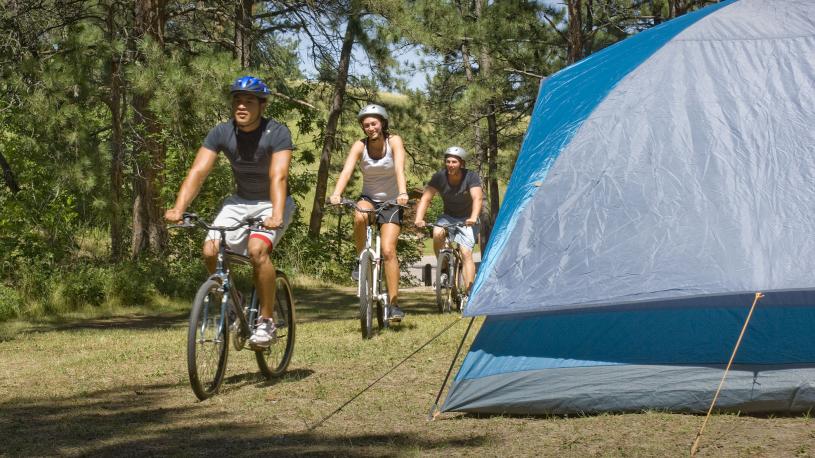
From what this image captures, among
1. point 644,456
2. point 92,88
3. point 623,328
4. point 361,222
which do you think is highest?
point 92,88

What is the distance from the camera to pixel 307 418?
17.0 feet

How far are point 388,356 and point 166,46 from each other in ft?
23.2

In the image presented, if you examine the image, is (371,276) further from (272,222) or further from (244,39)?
(244,39)

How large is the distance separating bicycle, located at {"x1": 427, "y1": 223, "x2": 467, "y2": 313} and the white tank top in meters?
2.40

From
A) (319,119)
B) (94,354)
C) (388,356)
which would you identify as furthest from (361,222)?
(319,119)

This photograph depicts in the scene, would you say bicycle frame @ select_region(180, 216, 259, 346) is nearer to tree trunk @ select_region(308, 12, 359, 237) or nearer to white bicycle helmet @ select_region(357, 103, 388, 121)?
white bicycle helmet @ select_region(357, 103, 388, 121)

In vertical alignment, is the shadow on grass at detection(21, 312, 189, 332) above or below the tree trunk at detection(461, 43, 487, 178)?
below

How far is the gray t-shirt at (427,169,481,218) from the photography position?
10016 mm

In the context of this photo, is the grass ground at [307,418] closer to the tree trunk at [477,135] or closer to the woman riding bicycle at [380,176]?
the woman riding bicycle at [380,176]

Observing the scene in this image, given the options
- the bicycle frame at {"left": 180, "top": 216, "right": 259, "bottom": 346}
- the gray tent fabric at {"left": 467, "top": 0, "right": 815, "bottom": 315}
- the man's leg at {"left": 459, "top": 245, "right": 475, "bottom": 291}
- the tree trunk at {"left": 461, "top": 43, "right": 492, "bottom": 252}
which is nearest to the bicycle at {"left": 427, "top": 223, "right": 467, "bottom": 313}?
the man's leg at {"left": 459, "top": 245, "right": 475, "bottom": 291}

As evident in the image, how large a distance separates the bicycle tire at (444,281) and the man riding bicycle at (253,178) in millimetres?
4815

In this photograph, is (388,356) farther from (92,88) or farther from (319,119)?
(319,119)

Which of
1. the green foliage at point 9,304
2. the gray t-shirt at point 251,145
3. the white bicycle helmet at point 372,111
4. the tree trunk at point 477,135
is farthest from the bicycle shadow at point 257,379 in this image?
the tree trunk at point 477,135

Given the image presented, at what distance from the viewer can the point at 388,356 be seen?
23.5ft
